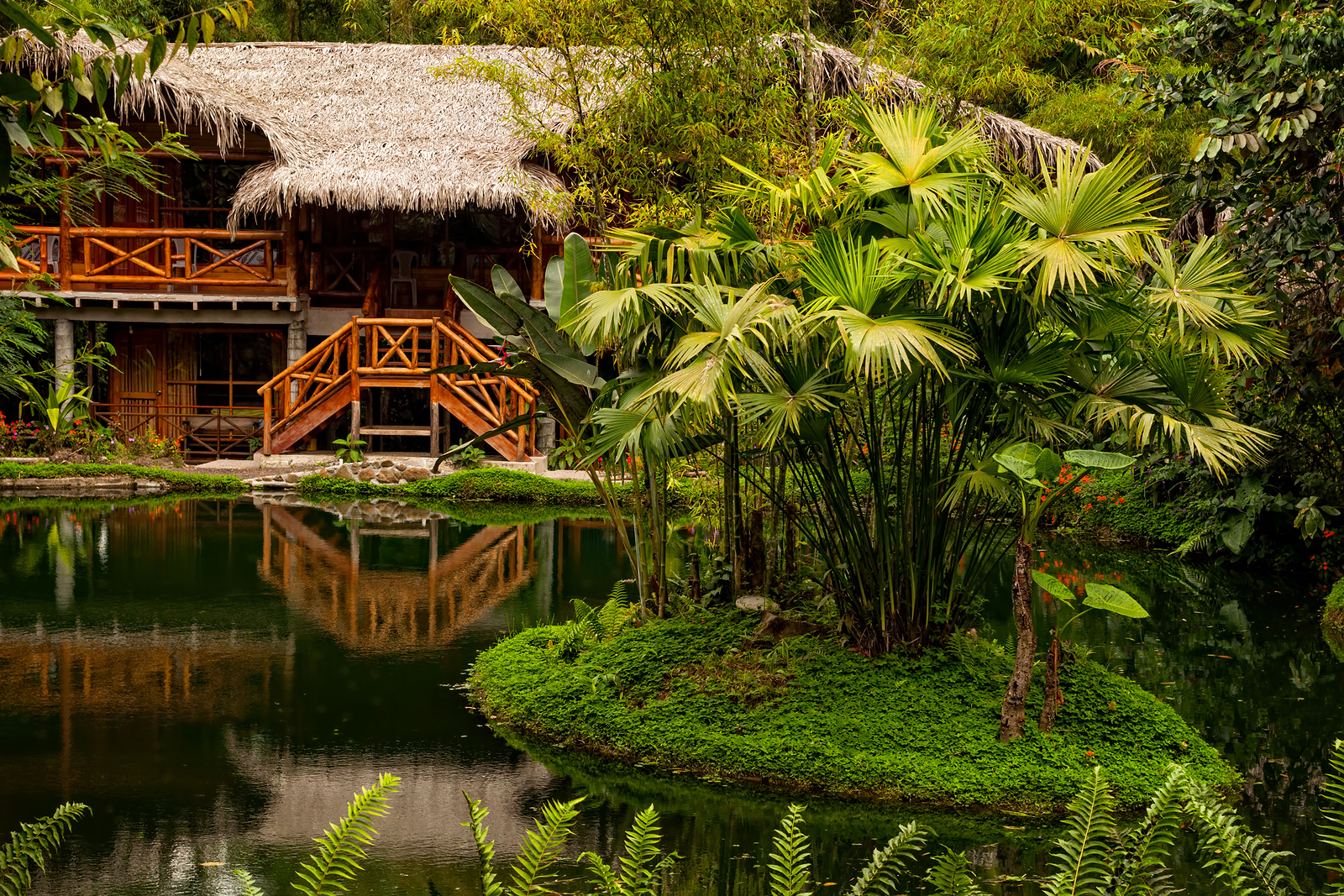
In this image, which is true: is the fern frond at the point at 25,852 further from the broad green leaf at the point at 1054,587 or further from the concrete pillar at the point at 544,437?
the concrete pillar at the point at 544,437

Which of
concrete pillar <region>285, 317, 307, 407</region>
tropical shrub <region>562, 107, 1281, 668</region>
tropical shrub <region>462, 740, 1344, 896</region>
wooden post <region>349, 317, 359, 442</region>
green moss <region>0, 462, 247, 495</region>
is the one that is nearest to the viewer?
tropical shrub <region>462, 740, 1344, 896</region>

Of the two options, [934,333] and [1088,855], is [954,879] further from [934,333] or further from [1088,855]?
[934,333]

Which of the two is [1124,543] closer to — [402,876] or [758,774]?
[758,774]

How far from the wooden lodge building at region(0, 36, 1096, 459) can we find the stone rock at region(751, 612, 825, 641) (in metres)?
8.94

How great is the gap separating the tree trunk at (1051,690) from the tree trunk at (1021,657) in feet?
0.28

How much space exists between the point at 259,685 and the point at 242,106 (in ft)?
38.1

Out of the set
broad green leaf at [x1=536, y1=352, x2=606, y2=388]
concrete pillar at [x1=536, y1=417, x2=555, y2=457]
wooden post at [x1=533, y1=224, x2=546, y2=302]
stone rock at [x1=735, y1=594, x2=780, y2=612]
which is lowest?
stone rock at [x1=735, y1=594, x2=780, y2=612]

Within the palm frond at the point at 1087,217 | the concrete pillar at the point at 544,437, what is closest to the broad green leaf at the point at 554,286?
the palm frond at the point at 1087,217

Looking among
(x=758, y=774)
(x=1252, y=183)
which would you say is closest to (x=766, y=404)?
(x=758, y=774)

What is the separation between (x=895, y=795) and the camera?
508 centimetres

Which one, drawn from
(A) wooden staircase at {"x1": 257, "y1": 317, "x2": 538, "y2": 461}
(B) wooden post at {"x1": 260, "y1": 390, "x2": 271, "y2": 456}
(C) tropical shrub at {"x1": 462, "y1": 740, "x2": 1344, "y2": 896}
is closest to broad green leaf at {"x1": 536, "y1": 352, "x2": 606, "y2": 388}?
(C) tropical shrub at {"x1": 462, "y1": 740, "x2": 1344, "y2": 896}

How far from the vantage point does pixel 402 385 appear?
52.9 ft

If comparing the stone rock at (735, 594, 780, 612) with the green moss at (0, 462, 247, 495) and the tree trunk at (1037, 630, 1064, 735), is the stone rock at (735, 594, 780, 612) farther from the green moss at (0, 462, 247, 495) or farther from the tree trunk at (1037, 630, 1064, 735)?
the green moss at (0, 462, 247, 495)

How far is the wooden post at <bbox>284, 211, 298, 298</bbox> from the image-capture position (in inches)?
672
